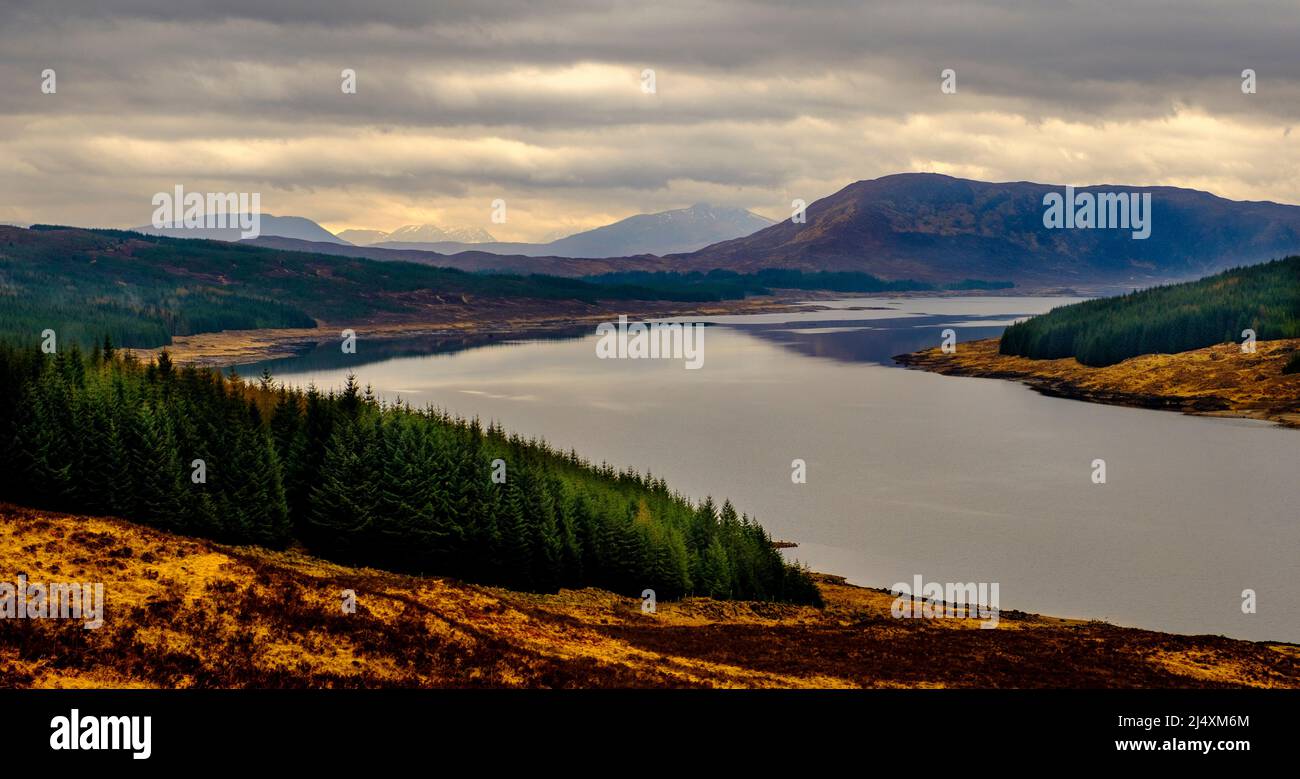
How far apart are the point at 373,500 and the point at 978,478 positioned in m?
58.2

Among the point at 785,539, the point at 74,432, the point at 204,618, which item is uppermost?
the point at 74,432

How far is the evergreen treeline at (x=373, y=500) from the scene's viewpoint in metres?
53.5

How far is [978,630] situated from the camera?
4612 centimetres

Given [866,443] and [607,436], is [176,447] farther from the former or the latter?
[866,443]

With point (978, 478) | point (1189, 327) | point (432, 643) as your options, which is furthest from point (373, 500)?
point (1189, 327)

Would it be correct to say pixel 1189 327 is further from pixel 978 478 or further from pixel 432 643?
pixel 432 643

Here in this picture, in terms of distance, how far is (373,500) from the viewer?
185 ft

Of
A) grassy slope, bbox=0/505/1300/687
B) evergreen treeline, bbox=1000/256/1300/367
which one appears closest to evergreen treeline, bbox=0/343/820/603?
grassy slope, bbox=0/505/1300/687

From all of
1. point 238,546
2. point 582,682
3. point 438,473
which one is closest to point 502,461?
point 438,473

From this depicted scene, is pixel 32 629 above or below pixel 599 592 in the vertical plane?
above

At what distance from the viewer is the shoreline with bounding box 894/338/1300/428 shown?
14462 centimetres

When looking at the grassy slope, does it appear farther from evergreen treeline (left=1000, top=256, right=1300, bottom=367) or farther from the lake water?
evergreen treeline (left=1000, top=256, right=1300, bottom=367)

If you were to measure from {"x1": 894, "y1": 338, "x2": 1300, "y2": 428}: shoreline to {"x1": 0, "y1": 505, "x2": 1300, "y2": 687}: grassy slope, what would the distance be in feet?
362
